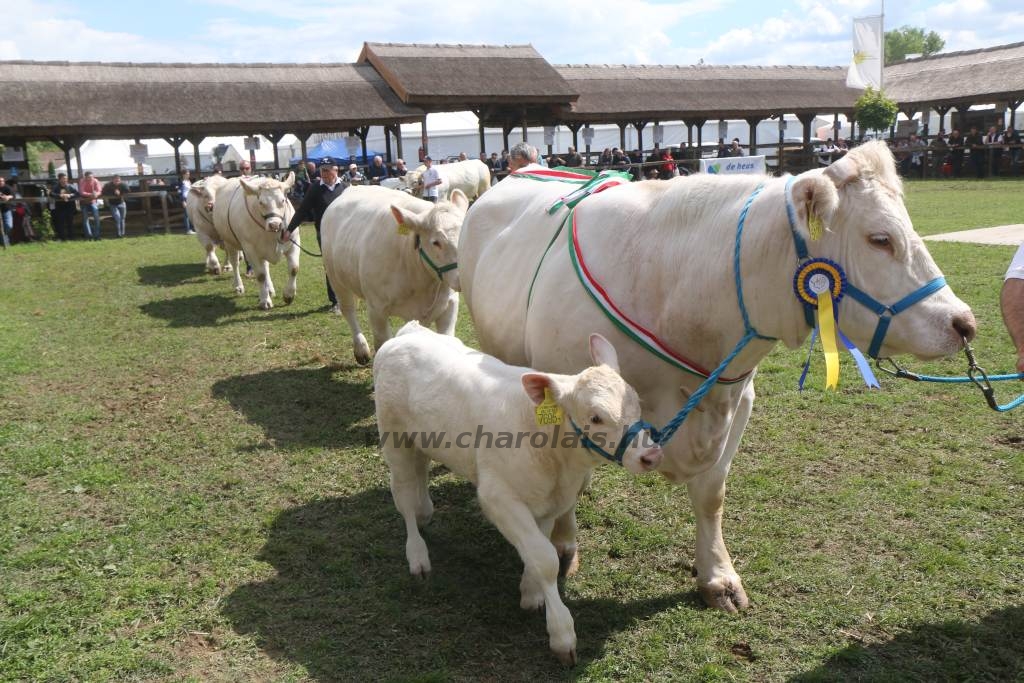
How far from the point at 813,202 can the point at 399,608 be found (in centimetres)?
268

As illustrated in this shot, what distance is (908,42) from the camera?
11962 centimetres

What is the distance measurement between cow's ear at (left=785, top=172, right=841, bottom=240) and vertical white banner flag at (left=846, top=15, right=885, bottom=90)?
3745cm

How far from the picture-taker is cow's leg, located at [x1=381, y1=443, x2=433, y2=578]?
14.5 ft

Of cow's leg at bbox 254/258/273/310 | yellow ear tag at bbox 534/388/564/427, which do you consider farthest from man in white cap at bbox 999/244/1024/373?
cow's leg at bbox 254/258/273/310

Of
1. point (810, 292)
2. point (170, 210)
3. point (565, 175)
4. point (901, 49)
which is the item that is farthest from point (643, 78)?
point (901, 49)

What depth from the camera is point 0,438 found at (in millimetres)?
6738

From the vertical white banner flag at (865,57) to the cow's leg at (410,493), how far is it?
3697 cm

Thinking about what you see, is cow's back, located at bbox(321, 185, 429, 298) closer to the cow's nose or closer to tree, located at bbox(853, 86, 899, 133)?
the cow's nose

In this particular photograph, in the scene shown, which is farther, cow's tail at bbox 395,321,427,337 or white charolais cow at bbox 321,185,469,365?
white charolais cow at bbox 321,185,469,365

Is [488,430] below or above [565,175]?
below

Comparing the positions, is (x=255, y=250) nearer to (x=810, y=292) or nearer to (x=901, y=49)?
(x=810, y=292)

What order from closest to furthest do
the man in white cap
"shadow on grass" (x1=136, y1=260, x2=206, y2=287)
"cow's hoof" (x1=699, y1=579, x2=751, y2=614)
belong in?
the man in white cap, "cow's hoof" (x1=699, y1=579, x2=751, y2=614), "shadow on grass" (x1=136, y1=260, x2=206, y2=287)

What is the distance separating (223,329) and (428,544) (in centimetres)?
714

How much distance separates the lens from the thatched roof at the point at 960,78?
36.2 metres
